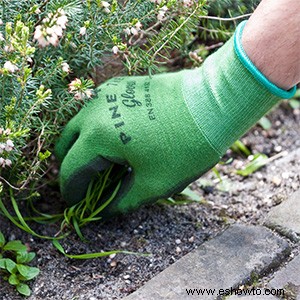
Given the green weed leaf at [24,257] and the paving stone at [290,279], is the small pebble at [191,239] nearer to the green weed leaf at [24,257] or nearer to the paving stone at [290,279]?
the paving stone at [290,279]

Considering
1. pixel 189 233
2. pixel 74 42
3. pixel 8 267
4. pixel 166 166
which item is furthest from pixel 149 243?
pixel 74 42

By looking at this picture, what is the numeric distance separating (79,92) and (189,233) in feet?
1.93

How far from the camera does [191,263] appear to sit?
1.71 metres

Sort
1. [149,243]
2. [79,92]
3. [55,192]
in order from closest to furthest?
[79,92], [149,243], [55,192]

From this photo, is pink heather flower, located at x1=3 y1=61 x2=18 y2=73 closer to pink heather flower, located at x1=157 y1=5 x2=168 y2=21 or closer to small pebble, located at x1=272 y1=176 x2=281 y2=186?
pink heather flower, located at x1=157 y1=5 x2=168 y2=21

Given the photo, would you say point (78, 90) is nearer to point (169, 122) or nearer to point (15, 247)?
point (169, 122)

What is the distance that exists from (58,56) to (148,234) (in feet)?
1.98

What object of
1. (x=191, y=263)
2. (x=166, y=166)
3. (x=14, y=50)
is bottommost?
(x=191, y=263)

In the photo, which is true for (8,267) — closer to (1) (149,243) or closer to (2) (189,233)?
(1) (149,243)

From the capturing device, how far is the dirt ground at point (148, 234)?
5.69ft

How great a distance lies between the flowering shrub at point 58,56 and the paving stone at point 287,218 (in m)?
0.58

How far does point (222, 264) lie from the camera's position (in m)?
1.70

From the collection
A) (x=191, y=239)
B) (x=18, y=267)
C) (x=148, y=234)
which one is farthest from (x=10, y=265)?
(x=191, y=239)

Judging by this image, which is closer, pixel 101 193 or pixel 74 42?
pixel 74 42
